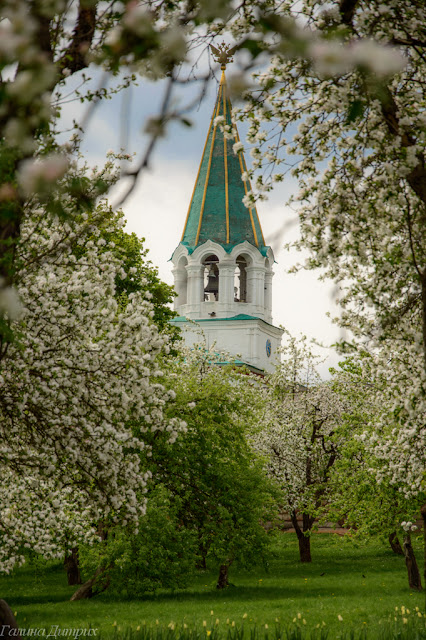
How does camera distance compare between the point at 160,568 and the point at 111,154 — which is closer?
the point at 111,154

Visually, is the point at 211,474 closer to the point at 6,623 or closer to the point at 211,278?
the point at 6,623

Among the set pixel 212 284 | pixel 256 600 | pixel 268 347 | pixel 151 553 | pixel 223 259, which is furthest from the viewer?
pixel 212 284

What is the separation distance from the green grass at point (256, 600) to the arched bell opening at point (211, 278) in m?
35.4

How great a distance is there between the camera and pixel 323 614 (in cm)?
1717

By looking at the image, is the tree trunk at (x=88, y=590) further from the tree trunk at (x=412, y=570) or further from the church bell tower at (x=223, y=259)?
the church bell tower at (x=223, y=259)

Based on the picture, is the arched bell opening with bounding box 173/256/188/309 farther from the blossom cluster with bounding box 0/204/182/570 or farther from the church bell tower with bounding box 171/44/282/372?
the blossom cluster with bounding box 0/204/182/570

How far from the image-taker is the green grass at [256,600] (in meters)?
15.9

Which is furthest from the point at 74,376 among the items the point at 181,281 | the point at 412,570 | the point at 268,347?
the point at 268,347

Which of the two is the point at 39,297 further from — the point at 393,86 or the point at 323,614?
the point at 323,614

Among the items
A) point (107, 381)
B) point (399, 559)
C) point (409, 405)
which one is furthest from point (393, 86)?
point (399, 559)

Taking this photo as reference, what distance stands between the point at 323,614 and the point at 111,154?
1173cm

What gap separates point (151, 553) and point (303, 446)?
14945 mm

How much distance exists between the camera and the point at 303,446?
31625 millimetres

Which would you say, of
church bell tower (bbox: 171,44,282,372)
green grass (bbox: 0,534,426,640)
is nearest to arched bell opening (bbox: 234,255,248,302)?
church bell tower (bbox: 171,44,282,372)
